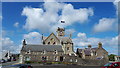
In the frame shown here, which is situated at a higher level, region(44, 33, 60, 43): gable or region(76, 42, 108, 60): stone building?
region(44, 33, 60, 43): gable

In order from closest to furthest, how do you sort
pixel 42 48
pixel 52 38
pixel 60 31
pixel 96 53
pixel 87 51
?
pixel 42 48, pixel 96 53, pixel 87 51, pixel 52 38, pixel 60 31

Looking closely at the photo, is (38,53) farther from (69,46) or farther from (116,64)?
(116,64)

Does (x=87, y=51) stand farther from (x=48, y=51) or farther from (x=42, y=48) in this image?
(x=42, y=48)

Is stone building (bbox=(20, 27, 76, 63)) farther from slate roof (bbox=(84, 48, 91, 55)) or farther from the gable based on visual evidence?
slate roof (bbox=(84, 48, 91, 55))

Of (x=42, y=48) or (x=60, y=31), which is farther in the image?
(x=60, y=31)

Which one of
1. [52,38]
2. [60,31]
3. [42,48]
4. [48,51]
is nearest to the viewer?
[48,51]

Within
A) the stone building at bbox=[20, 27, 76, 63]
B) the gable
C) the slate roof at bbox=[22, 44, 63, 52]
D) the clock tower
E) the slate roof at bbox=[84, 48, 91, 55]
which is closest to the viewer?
the stone building at bbox=[20, 27, 76, 63]

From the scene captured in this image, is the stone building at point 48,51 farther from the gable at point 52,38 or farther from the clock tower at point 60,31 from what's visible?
the clock tower at point 60,31

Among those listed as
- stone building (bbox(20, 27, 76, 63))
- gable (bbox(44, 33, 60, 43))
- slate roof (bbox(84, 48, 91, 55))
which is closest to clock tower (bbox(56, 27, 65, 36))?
gable (bbox(44, 33, 60, 43))

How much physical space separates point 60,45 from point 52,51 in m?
5.72

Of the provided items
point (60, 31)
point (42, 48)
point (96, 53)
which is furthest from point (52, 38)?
point (96, 53)

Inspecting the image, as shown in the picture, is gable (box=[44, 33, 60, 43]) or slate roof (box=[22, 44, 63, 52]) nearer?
slate roof (box=[22, 44, 63, 52])

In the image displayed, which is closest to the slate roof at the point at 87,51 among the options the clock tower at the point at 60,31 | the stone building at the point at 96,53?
the stone building at the point at 96,53

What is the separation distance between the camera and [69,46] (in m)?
66.4
